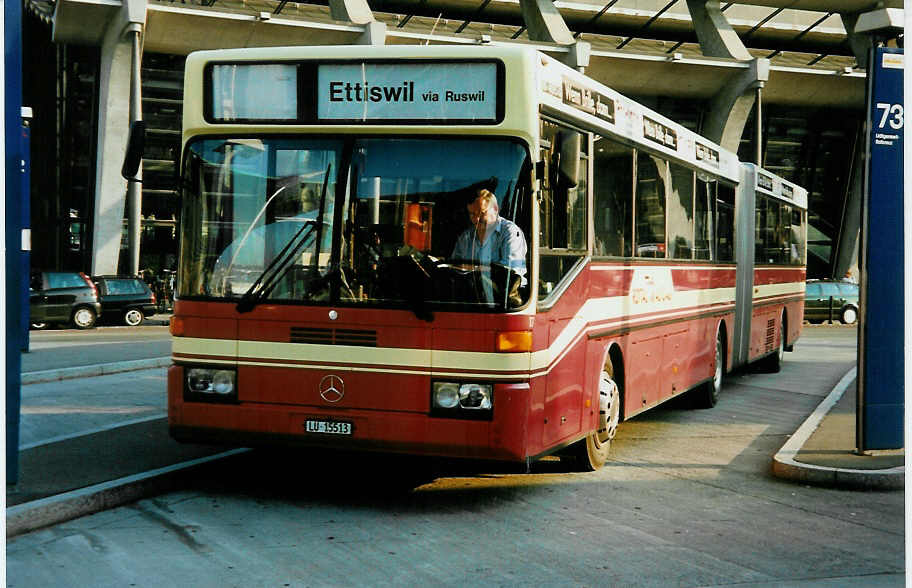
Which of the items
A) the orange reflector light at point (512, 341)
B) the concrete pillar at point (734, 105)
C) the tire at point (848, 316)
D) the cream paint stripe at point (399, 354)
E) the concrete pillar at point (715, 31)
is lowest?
the tire at point (848, 316)

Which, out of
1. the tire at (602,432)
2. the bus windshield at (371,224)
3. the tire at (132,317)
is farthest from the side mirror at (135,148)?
the tire at (132,317)

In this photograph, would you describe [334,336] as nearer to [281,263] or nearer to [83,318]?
[281,263]

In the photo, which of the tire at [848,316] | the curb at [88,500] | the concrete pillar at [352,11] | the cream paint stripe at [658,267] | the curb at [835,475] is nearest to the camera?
the curb at [88,500]

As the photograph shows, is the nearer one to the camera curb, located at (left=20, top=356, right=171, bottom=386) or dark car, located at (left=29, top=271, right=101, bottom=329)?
curb, located at (left=20, top=356, right=171, bottom=386)

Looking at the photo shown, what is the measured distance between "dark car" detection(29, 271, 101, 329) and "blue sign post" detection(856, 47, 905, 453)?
23.7m

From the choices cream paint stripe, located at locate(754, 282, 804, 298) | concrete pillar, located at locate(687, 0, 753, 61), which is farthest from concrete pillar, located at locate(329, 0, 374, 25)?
cream paint stripe, located at locate(754, 282, 804, 298)

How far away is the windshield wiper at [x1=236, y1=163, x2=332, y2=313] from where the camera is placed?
7.04 metres

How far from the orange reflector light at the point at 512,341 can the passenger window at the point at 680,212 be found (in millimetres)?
4049

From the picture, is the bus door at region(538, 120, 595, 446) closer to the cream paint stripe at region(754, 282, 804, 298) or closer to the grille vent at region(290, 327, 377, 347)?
the grille vent at region(290, 327, 377, 347)

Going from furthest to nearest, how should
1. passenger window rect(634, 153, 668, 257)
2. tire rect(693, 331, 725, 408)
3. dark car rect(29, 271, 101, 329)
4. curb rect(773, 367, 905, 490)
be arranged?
dark car rect(29, 271, 101, 329) → tire rect(693, 331, 725, 408) → passenger window rect(634, 153, 668, 257) → curb rect(773, 367, 905, 490)

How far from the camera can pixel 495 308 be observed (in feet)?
22.4

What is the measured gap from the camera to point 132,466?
7.97 m

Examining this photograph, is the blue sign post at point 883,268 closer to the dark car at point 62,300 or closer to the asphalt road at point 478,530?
the asphalt road at point 478,530

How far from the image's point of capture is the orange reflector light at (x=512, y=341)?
22.3ft
